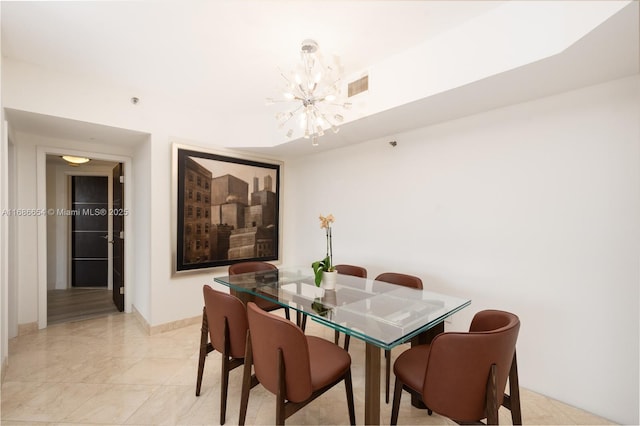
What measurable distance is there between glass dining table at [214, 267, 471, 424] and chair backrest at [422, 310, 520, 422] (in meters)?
0.18

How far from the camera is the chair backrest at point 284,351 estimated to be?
1.39 metres

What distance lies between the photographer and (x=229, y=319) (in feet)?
6.05

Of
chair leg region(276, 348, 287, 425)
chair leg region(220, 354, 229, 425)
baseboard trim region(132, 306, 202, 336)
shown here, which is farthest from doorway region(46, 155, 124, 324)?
chair leg region(276, 348, 287, 425)

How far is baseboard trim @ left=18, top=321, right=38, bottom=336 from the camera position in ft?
10.3

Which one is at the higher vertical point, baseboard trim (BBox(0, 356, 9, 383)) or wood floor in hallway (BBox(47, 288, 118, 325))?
baseboard trim (BBox(0, 356, 9, 383))

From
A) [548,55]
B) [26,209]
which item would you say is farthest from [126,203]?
[548,55]

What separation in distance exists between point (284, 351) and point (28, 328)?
363 cm

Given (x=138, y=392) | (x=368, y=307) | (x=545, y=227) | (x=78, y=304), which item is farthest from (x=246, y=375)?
(x=78, y=304)

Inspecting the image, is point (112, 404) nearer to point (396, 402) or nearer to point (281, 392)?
point (281, 392)

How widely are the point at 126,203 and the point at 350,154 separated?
10.1ft

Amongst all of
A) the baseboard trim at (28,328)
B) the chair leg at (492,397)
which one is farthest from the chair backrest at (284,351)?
the baseboard trim at (28,328)

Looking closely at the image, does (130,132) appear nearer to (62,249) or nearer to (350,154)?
(350,154)

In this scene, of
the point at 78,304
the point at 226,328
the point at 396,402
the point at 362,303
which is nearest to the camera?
the point at 396,402

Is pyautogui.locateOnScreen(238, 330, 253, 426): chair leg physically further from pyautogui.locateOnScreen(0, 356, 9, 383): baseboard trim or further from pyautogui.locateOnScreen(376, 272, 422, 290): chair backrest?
pyautogui.locateOnScreen(0, 356, 9, 383): baseboard trim
